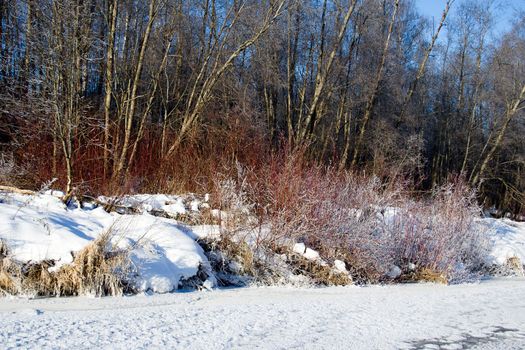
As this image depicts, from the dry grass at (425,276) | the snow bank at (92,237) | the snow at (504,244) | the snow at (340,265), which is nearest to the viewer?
the snow bank at (92,237)

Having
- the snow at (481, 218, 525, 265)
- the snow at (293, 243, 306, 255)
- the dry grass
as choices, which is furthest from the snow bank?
the snow at (481, 218, 525, 265)

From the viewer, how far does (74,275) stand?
473 cm

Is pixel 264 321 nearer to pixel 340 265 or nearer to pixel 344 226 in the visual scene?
pixel 340 265

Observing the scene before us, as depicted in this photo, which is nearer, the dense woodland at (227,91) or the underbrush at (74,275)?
the underbrush at (74,275)

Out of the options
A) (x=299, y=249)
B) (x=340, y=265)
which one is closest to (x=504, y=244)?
(x=340, y=265)

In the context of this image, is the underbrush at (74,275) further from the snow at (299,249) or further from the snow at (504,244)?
the snow at (504,244)

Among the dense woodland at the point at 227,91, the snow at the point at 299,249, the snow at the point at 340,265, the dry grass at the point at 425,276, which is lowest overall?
the dry grass at the point at 425,276

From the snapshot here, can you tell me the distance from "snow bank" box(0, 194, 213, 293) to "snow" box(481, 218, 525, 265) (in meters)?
6.12

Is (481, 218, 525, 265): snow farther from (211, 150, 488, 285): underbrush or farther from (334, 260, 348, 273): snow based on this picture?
(334, 260, 348, 273): snow

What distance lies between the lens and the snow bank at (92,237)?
482 cm

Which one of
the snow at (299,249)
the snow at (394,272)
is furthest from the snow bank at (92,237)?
the snow at (394,272)

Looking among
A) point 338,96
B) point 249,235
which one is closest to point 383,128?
point 338,96

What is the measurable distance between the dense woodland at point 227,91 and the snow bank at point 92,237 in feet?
2.99

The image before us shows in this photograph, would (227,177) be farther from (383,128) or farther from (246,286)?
(383,128)
